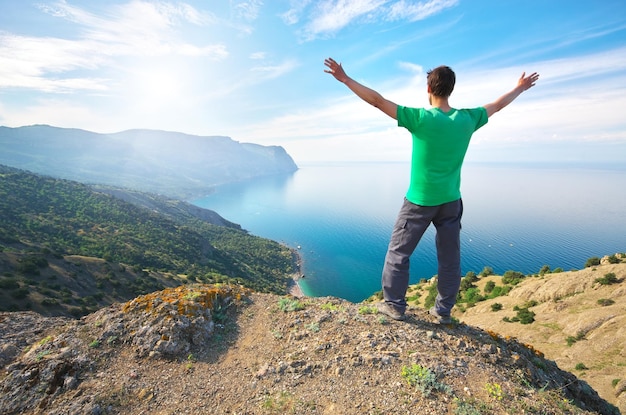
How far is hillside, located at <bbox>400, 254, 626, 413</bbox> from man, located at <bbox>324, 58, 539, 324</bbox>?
6.88 metres

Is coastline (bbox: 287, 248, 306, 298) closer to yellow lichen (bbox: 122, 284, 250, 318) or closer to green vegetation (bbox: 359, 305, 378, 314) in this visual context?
yellow lichen (bbox: 122, 284, 250, 318)

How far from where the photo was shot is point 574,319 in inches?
725

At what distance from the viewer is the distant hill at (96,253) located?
87.5ft

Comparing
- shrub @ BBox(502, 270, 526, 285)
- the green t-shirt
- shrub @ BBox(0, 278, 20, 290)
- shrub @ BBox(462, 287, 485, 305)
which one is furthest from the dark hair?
shrub @ BBox(502, 270, 526, 285)

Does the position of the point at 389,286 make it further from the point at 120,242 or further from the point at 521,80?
the point at 120,242

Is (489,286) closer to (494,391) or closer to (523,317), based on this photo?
(523,317)

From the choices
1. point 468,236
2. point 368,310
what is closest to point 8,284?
point 368,310

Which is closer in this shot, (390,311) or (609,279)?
(390,311)

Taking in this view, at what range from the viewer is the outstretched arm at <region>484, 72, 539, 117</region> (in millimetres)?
4387

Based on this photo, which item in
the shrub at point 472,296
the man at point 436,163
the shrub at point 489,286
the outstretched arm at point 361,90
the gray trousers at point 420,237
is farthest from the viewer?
the shrub at point 489,286

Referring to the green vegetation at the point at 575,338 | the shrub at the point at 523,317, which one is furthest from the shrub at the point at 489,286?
the green vegetation at the point at 575,338

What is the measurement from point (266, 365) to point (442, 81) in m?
5.29

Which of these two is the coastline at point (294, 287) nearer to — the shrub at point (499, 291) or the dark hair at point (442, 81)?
the shrub at point (499, 291)

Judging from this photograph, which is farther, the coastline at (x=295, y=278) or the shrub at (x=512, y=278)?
the coastline at (x=295, y=278)
